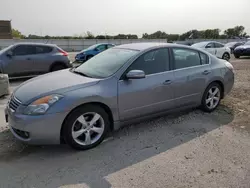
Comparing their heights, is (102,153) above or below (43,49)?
below

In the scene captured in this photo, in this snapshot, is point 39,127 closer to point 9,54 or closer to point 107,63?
point 107,63

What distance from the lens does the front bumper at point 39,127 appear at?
10.9 ft

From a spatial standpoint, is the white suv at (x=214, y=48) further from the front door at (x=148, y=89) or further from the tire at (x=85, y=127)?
the tire at (x=85, y=127)

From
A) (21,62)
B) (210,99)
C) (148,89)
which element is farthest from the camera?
(21,62)

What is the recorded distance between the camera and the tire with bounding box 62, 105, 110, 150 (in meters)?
3.50

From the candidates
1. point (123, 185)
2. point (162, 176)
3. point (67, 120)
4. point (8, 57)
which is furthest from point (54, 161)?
point (8, 57)

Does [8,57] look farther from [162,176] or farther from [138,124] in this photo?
[162,176]

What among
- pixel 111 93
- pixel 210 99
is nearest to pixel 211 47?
pixel 210 99

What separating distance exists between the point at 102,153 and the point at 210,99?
2.74 meters

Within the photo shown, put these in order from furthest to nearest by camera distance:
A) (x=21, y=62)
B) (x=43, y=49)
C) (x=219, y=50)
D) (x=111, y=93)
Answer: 1. (x=219, y=50)
2. (x=43, y=49)
3. (x=21, y=62)
4. (x=111, y=93)

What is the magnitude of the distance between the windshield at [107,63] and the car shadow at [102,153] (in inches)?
42.0

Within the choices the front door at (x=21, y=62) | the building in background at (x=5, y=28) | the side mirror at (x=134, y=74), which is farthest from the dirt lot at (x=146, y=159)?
the building in background at (x=5, y=28)

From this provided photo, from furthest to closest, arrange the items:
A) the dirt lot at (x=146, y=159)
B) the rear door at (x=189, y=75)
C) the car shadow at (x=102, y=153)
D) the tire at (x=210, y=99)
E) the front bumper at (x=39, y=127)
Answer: the tire at (x=210, y=99) < the rear door at (x=189, y=75) < the front bumper at (x=39, y=127) < the car shadow at (x=102, y=153) < the dirt lot at (x=146, y=159)

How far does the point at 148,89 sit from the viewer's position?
4.15 meters
